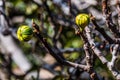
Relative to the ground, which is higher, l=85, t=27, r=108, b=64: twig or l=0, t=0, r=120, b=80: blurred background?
l=85, t=27, r=108, b=64: twig

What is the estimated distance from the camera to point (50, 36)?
281cm

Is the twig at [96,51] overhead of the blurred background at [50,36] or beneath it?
overhead

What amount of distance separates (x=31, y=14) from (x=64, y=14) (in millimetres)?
619

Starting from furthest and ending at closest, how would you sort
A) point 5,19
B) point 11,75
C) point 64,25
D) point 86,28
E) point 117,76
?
point 11,75, point 64,25, point 5,19, point 86,28, point 117,76

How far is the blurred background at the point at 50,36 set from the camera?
2361mm

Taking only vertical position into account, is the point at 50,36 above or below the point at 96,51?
below

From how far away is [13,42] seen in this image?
3520mm

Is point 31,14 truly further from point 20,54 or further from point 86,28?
point 86,28

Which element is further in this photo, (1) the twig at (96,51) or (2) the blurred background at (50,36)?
(2) the blurred background at (50,36)

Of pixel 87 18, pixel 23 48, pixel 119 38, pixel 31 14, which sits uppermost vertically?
pixel 87 18

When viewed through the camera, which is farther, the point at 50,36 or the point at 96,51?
the point at 50,36

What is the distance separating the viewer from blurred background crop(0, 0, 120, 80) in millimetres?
2361

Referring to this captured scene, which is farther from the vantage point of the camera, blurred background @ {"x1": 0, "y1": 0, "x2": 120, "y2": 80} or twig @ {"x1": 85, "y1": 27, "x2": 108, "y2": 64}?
blurred background @ {"x1": 0, "y1": 0, "x2": 120, "y2": 80}

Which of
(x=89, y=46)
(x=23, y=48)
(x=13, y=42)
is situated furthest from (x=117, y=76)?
(x=23, y=48)
